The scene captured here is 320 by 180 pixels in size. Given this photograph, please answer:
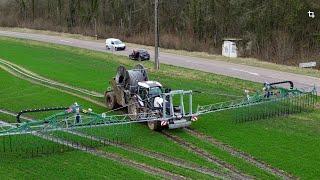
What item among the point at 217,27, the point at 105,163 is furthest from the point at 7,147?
the point at 217,27

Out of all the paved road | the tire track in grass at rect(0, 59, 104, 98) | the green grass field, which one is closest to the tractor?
the green grass field

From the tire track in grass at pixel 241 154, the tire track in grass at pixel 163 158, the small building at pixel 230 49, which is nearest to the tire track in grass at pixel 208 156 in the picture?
the tire track in grass at pixel 163 158

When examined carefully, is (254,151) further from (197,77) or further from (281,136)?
(197,77)

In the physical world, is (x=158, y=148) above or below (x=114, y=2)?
below

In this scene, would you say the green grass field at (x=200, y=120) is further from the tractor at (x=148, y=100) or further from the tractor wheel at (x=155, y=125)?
the tractor at (x=148, y=100)

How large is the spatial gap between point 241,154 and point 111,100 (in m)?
10.5

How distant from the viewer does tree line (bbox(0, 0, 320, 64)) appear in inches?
2343

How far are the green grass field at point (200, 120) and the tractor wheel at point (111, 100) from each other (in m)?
0.56

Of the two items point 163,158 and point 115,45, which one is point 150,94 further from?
point 115,45

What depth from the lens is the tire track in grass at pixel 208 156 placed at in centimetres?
2027

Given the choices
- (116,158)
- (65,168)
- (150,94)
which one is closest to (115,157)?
(116,158)

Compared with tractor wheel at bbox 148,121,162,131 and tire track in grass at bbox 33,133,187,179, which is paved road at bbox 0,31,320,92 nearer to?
tractor wheel at bbox 148,121,162,131

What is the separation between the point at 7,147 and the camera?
23.5m

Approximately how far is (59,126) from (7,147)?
8.10 ft
